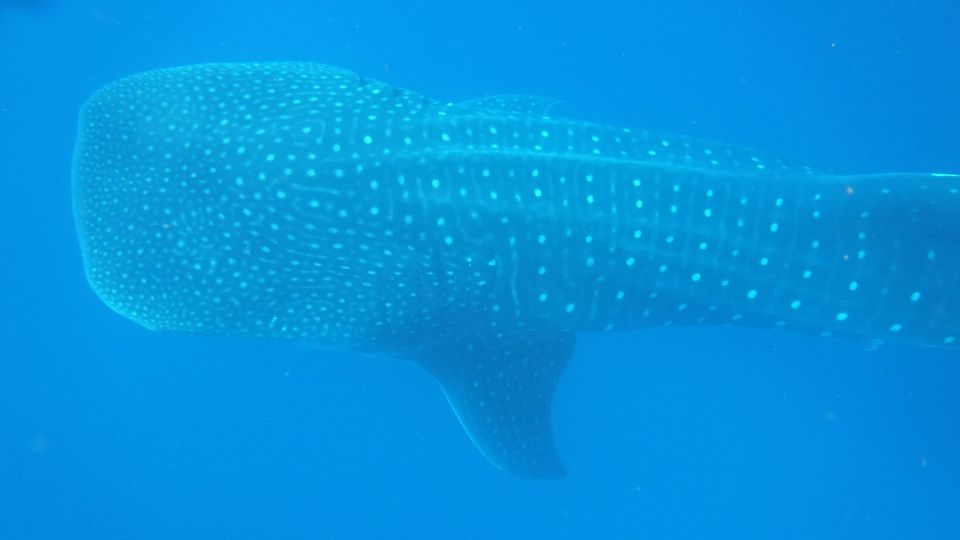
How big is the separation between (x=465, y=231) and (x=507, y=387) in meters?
1.06

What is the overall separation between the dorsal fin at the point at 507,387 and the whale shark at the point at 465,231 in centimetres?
1

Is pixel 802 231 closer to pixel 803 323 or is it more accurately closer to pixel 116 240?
pixel 803 323

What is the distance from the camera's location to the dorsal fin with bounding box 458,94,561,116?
16.3ft

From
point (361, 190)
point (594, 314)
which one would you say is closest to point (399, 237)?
point (361, 190)

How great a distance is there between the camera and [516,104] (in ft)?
17.0

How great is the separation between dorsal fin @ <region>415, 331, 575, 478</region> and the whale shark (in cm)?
1

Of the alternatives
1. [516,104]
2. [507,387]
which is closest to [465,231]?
[507,387]

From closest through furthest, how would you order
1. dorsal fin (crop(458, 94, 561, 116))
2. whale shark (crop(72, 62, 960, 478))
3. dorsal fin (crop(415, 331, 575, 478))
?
whale shark (crop(72, 62, 960, 478))
dorsal fin (crop(415, 331, 575, 478))
dorsal fin (crop(458, 94, 561, 116))

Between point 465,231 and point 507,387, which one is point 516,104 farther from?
point 507,387

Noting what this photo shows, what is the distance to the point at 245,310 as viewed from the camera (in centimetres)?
379

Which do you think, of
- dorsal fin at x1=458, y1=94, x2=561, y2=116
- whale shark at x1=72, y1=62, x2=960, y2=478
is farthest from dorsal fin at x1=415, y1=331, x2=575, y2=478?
dorsal fin at x1=458, y1=94, x2=561, y2=116

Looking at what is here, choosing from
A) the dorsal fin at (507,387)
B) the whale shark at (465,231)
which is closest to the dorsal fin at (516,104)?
the whale shark at (465,231)

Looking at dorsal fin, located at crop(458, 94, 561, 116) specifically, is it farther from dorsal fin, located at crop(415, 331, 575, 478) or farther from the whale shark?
dorsal fin, located at crop(415, 331, 575, 478)

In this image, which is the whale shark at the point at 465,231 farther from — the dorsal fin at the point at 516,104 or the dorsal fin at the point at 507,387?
the dorsal fin at the point at 516,104
